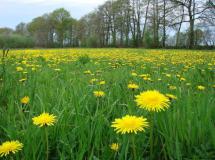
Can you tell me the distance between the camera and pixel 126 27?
5244 cm

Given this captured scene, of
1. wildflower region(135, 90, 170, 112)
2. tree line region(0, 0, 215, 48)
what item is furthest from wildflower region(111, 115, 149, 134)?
tree line region(0, 0, 215, 48)

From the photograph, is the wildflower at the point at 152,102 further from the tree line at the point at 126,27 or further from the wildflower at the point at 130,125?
the tree line at the point at 126,27

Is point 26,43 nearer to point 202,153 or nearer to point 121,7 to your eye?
point 121,7

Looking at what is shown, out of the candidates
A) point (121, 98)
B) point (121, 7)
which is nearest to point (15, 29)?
point (121, 7)

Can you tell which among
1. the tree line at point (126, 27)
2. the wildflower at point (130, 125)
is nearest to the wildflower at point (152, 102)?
the wildflower at point (130, 125)

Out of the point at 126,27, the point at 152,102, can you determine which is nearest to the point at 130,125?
the point at 152,102

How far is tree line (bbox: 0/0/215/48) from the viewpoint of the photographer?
32.7m

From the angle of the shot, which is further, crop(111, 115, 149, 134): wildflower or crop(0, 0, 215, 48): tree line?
crop(0, 0, 215, 48): tree line

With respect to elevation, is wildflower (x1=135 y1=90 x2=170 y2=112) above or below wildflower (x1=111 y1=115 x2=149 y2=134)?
above

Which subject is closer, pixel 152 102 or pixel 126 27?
pixel 152 102

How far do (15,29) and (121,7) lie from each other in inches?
1861

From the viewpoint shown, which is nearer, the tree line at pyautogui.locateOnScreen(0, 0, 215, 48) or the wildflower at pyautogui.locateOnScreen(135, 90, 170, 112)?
the wildflower at pyautogui.locateOnScreen(135, 90, 170, 112)

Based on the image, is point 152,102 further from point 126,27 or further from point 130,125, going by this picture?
point 126,27

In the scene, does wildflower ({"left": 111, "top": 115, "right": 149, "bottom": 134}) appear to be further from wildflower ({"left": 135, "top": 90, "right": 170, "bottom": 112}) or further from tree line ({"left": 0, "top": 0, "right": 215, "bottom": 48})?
tree line ({"left": 0, "top": 0, "right": 215, "bottom": 48})
